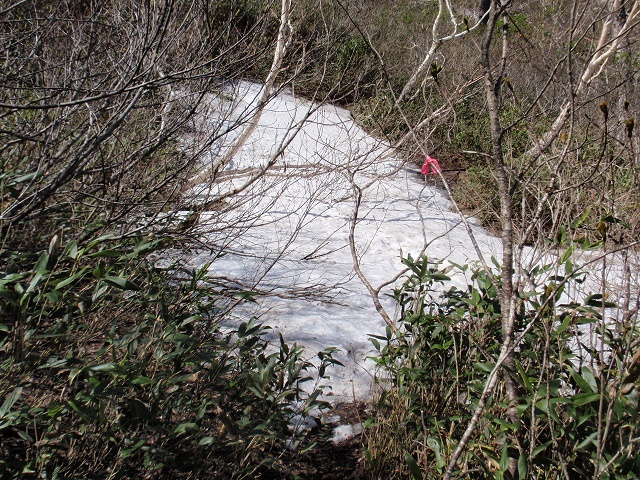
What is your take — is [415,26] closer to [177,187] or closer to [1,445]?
[177,187]

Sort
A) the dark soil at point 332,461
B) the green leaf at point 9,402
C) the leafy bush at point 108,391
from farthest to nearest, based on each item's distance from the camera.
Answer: the dark soil at point 332,461 → the leafy bush at point 108,391 → the green leaf at point 9,402

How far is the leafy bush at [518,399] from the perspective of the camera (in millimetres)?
1898

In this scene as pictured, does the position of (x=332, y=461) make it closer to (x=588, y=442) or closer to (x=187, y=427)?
(x=187, y=427)

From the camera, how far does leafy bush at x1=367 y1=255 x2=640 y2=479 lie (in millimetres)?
1898

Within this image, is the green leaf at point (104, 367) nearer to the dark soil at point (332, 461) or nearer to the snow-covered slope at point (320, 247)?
the dark soil at point (332, 461)

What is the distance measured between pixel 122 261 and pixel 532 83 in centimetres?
939

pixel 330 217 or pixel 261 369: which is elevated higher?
pixel 330 217

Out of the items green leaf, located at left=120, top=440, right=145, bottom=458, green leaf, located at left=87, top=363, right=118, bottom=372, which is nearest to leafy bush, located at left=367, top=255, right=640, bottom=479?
green leaf, located at left=120, top=440, right=145, bottom=458

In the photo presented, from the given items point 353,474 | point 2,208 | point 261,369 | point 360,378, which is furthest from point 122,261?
point 360,378

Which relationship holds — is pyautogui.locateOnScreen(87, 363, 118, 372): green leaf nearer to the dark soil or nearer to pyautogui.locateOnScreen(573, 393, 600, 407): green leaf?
the dark soil

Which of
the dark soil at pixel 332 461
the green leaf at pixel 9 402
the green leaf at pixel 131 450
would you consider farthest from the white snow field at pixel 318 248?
the green leaf at pixel 9 402

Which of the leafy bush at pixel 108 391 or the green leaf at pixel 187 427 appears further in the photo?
the green leaf at pixel 187 427

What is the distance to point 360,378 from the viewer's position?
3.47m

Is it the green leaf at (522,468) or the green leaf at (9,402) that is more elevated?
the green leaf at (9,402)
